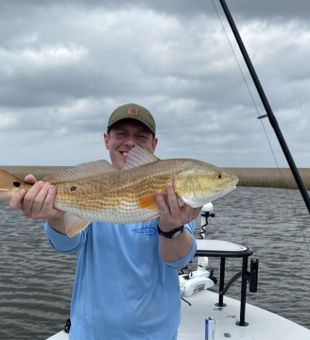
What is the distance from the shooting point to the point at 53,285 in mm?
11867

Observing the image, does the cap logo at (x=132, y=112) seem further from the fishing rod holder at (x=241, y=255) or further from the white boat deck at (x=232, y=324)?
the white boat deck at (x=232, y=324)

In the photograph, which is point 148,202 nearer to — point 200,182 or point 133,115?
point 200,182

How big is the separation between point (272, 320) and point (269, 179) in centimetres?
4424

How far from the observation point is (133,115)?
10.8 ft

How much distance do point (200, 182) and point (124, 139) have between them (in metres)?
0.81

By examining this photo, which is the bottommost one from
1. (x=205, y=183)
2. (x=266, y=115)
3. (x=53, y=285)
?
(x=53, y=285)

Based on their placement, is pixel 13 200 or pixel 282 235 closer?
pixel 13 200

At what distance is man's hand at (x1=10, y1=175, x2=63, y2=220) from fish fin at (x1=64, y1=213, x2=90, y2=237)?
96 millimetres

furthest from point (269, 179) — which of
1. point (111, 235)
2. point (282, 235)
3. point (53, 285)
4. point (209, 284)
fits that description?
point (111, 235)

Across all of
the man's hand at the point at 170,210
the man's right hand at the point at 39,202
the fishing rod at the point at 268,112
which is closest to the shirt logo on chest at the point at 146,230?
the man's hand at the point at 170,210

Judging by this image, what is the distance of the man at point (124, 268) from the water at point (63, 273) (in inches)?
250

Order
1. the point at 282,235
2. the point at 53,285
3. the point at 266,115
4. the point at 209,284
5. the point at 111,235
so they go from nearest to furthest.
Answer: the point at 111,235, the point at 266,115, the point at 209,284, the point at 53,285, the point at 282,235

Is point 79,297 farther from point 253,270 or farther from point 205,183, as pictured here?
point 253,270

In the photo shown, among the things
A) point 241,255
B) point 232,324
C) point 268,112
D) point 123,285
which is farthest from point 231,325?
point 123,285
